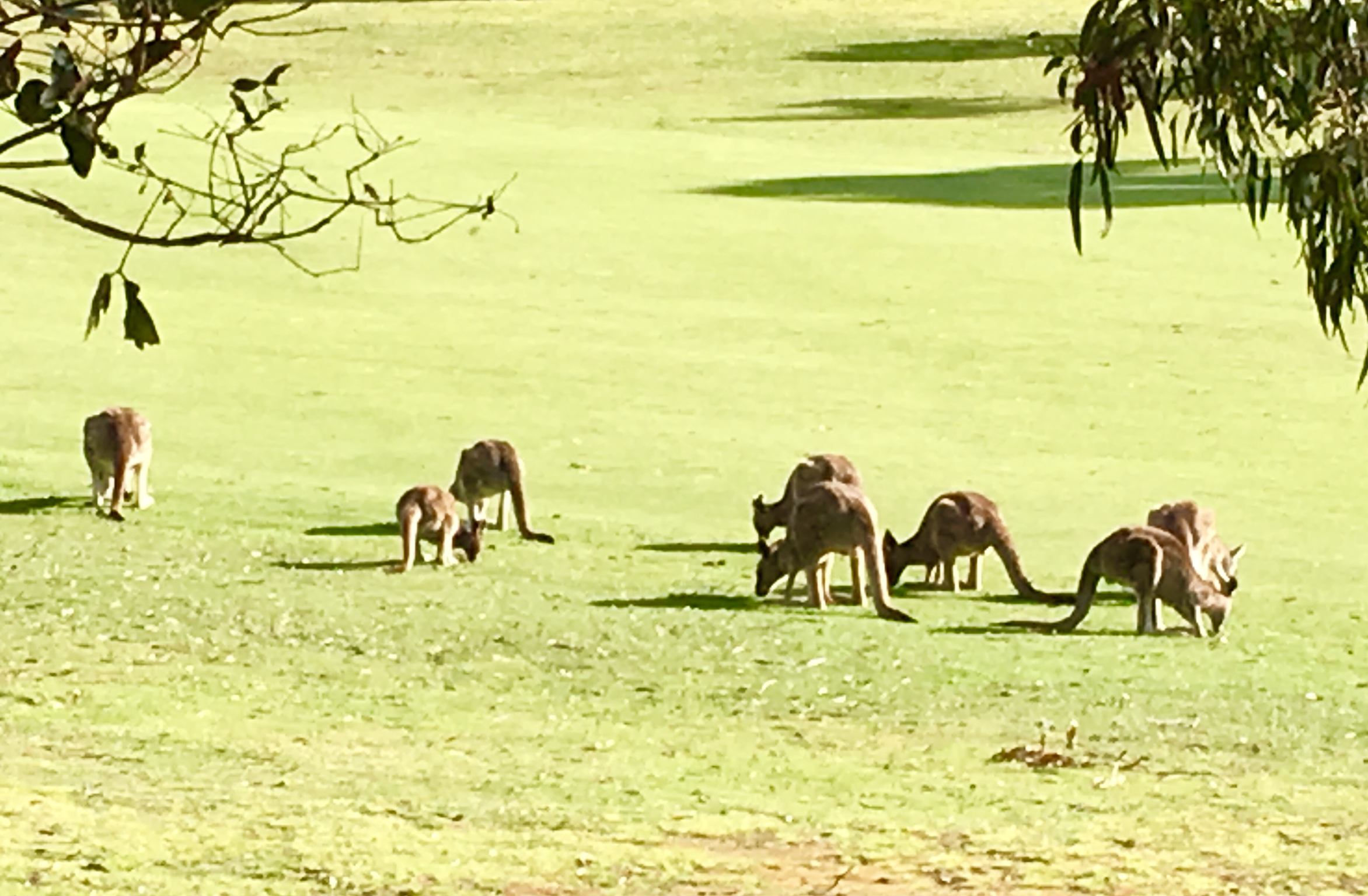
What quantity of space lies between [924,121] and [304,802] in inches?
1170

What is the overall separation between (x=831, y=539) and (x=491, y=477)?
2186 millimetres

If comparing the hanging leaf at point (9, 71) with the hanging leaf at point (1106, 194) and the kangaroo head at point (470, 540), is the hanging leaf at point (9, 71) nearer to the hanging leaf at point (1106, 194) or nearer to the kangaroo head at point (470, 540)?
the hanging leaf at point (1106, 194)

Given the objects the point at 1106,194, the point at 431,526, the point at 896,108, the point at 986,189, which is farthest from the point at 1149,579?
the point at 896,108

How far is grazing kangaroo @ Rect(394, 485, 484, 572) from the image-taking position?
37.0 ft

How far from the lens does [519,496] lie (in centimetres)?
1238

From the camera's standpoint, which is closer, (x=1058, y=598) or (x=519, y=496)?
(x=1058, y=598)

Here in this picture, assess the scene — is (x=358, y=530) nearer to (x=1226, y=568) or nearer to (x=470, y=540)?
(x=470, y=540)

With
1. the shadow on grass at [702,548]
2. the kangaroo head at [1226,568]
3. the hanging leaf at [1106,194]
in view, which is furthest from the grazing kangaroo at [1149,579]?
the hanging leaf at [1106,194]

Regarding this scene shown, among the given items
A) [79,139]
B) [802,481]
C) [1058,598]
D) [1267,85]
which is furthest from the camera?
[802,481]

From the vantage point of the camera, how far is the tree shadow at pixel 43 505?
12523mm

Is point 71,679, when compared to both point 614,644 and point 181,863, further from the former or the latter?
point 181,863

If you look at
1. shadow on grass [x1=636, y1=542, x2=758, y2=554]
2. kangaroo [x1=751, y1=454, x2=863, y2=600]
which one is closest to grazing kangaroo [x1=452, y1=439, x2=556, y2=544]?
shadow on grass [x1=636, y1=542, x2=758, y2=554]

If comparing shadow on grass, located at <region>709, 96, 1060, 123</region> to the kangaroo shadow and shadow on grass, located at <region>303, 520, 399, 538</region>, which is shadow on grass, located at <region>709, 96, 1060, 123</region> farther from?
the kangaroo shadow

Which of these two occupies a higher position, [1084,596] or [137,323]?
[137,323]
